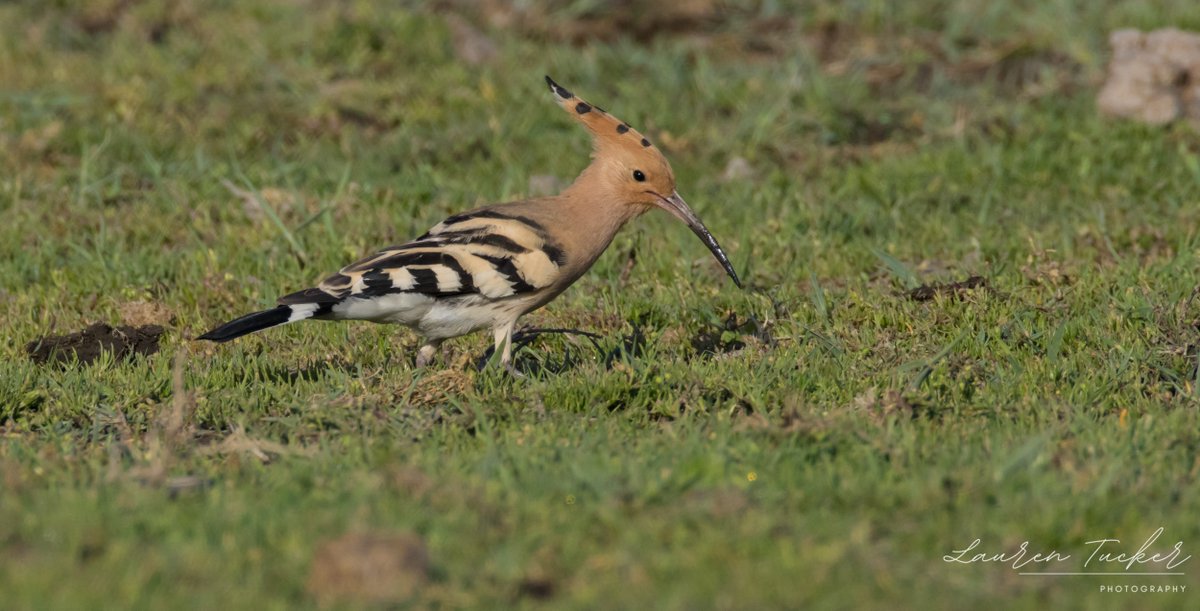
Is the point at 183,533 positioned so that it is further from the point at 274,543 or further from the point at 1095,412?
the point at 1095,412

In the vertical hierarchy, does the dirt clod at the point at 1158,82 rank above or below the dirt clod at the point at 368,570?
below

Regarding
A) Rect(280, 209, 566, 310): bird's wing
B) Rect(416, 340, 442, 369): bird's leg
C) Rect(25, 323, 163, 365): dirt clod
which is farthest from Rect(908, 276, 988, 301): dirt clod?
Rect(25, 323, 163, 365): dirt clod

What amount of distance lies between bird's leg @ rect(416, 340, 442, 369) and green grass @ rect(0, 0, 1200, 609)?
0.18 ft

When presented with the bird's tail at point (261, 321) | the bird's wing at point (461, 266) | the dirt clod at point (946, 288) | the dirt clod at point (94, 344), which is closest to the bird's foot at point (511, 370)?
the bird's wing at point (461, 266)

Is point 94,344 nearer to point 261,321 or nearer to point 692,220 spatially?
point 261,321

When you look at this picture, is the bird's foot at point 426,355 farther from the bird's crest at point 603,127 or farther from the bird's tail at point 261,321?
the bird's crest at point 603,127

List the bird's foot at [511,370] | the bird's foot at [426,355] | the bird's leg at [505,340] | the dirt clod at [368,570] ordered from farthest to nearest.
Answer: the bird's foot at [426,355]
the bird's leg at [505,340]
the bird's foot at [511,370]
the dirt clod at [368,570]

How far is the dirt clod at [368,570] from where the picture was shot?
316 centimetres

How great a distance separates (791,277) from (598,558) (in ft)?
9.84

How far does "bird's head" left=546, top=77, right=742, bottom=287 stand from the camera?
557 centimetres

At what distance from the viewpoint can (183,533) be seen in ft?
11.3

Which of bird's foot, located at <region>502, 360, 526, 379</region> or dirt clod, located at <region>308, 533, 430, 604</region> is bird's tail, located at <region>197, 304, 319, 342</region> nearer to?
bird's foot, located at <region>502, 360, 526, 379</region>
